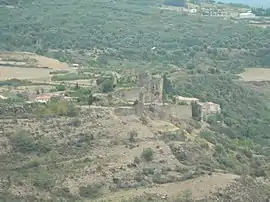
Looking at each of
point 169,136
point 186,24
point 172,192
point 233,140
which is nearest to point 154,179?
point 172,192

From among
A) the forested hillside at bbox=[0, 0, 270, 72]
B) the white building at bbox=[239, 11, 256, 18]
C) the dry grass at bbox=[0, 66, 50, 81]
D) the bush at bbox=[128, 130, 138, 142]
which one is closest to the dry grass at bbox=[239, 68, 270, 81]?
the forested hillside at bbox=[0, 0, 270, 72]

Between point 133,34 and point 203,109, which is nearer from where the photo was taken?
point 203,109

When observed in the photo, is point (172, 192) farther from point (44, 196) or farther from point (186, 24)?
point (186, 24)

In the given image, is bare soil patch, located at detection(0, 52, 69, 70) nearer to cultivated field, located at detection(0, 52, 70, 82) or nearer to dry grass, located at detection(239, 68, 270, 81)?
cultivated field, located at detection(0, 52, 70, 82)

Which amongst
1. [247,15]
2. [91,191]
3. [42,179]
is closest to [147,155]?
[91,191]

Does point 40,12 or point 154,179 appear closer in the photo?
point 154,179

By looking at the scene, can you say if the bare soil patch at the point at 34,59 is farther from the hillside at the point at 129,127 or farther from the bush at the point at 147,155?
the bush at the point at 147,155

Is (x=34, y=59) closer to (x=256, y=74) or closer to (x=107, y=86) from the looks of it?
(x=107, y=86)
